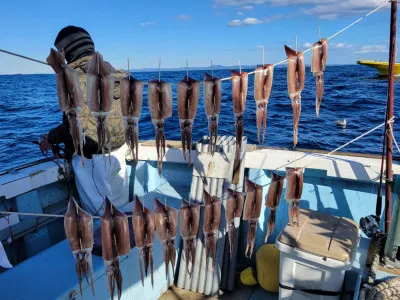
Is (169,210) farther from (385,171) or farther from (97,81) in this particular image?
(385,171)

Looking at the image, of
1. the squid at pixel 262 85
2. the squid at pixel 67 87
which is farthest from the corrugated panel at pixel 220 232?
the squid at pixel 67 87

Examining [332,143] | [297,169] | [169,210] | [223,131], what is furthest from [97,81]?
[332,143]

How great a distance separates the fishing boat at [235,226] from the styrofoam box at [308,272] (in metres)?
0.01

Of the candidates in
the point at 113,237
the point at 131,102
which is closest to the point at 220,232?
the point at 113,237

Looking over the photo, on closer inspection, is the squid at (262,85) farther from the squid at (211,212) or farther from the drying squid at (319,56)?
the squid at (211,212)

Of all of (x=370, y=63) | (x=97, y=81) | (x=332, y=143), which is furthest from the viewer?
(x=370, y=63)

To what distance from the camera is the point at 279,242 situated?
155 inches

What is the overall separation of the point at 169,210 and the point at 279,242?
145cm

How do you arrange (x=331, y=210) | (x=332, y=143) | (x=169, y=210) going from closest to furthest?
(x=169, y=210), (x=331, y=210), (x=332, y=143)

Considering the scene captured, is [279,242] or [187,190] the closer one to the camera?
[279,242]

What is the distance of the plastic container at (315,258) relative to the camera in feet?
12.1

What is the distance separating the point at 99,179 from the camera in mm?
5293

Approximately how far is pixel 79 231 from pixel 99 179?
2406 mm

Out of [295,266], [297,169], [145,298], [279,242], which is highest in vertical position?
[297,169]
